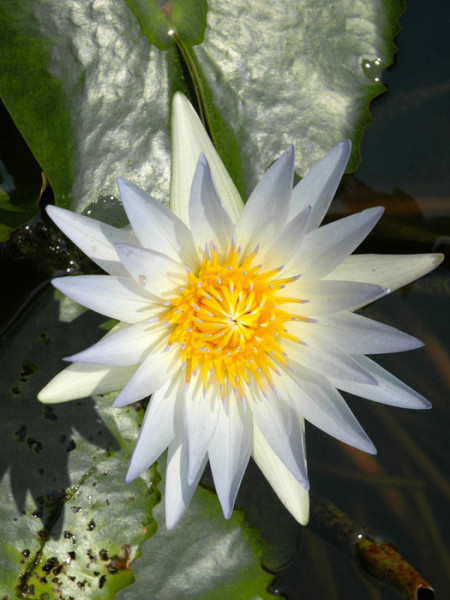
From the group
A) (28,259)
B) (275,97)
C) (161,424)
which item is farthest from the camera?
(28,259)

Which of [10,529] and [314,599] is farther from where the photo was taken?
[314,599]

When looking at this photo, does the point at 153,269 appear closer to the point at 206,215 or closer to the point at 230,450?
the point at 206,215

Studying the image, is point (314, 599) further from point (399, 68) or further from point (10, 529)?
point (399, 68)

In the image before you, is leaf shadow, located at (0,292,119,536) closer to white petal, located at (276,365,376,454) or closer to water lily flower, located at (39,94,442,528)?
water lily flower, located at (39,94,442,528)

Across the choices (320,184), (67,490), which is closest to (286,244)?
(320,184)

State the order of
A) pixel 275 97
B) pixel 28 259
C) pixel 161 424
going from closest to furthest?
1. pixel 161 424
2. pixel 275 97
3. pixel 28 259

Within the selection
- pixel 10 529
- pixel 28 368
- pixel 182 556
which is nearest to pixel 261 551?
pixel 182 556

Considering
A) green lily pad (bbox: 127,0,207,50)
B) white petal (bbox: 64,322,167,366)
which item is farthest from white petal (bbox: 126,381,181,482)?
green lily pad (bbox: 127,0,207,50)
